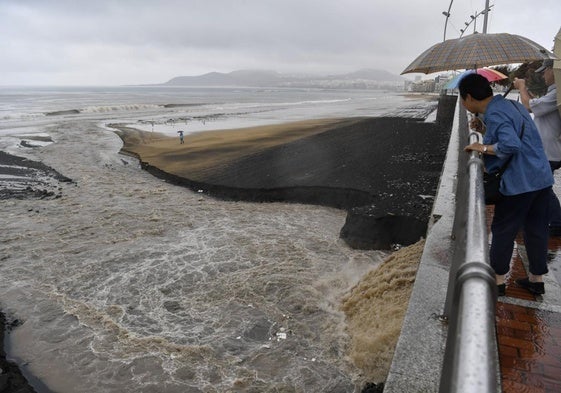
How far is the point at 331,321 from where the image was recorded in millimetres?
6598

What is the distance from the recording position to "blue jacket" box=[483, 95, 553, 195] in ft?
9.99

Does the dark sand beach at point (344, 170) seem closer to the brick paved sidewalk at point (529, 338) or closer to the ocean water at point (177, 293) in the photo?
the ocean water at point (177, 293)

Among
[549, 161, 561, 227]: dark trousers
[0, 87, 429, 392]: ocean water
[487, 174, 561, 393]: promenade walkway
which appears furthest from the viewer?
[0, 87, 429, 392]: ocean water

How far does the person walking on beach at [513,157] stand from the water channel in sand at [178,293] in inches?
120

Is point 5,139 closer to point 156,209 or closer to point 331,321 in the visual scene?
point 156,209

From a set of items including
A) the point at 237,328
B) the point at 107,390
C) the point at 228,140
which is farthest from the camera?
the point at 228,140

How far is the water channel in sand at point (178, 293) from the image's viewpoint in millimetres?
5617

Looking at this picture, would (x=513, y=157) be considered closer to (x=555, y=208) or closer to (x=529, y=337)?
(x=529, y=337)

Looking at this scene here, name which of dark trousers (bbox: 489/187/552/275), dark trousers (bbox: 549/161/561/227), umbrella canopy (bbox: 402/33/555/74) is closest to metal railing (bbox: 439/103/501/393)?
dark trousers (bbox: 489/187/552/275)

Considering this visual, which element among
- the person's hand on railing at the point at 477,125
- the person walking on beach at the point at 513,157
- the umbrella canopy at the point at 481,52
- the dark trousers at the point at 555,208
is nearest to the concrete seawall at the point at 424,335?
the person walking on beach at the point at 513,157

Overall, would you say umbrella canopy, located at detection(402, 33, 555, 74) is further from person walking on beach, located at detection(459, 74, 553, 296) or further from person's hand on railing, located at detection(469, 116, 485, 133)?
person walking on beach, located at detection(459, 74, 553, 296)

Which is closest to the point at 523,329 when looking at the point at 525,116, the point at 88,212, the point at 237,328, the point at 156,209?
the point at 525,116

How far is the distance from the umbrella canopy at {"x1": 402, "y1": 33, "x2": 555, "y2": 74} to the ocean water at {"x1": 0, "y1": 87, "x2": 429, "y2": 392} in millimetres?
4207

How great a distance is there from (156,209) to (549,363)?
11435 mm
